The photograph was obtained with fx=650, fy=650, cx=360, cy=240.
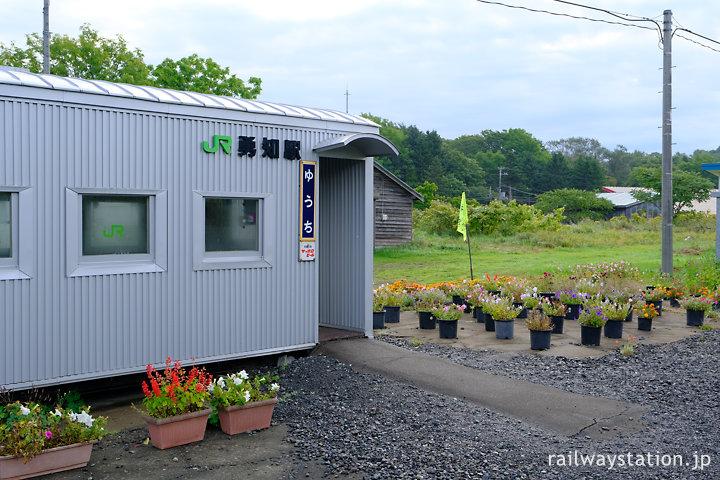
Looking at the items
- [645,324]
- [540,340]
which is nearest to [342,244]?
[540,340]

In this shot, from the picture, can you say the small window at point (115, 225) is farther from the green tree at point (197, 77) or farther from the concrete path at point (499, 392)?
the green tree at point (197, 77)

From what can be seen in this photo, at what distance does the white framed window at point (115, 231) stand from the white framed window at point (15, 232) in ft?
1.21

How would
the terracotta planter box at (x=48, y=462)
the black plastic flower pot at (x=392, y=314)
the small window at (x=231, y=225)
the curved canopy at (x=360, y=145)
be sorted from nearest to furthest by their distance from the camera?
1. the terracotta planter box at (x=48, y=462)
2. the small window at (x=231, y=225)
3. the curved canopy at (x=360, y=145)
4. the black plastic flower pot at (x=392, y=314)

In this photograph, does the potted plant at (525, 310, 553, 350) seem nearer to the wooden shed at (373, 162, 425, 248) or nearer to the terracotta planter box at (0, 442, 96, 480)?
the terracotta planter box at (0, 442, 96, 480)

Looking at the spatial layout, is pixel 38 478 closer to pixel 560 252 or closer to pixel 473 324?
pixel 473 324

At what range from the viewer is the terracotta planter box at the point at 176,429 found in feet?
17.1

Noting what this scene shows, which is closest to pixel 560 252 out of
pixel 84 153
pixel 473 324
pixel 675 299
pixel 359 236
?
pixel 675 299

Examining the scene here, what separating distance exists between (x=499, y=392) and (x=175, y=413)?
132 inches

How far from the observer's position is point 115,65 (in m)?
31.6

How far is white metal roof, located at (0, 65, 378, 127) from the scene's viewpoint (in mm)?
6094

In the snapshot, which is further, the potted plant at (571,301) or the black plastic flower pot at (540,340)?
the potted plant at (571,301)

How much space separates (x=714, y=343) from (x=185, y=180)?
7.93 m

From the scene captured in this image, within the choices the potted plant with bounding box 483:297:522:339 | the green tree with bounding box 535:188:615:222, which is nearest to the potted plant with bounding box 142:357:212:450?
the potted plant with bounding box 483:297:522:339

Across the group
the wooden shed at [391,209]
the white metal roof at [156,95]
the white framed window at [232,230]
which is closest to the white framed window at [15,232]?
the white metal roof at [156,95]
